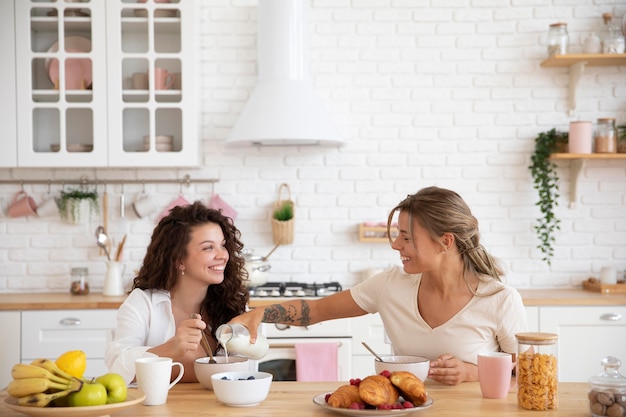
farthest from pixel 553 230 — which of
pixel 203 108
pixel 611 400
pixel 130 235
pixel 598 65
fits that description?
pixel 611 400

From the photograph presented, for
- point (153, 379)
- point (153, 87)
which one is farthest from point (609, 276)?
point (153, 379)

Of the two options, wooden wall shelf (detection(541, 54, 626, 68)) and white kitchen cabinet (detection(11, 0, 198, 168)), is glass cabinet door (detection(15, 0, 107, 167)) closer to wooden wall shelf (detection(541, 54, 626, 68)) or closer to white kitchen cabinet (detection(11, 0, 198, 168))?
white kitchen cabinet (detection(11, 0, 198, 168))

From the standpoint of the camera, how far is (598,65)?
4504 mm

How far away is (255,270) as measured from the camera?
4.18 m

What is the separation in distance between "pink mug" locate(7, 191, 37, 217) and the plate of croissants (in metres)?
3.13

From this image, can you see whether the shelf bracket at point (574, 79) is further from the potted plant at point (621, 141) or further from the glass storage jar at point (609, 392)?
the glass storage jar at point (609, 392)

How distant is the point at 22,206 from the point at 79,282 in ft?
1.85

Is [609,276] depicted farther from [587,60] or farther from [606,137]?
[587,60]

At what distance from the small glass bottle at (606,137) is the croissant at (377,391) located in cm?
297

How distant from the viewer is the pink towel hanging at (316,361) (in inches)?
152

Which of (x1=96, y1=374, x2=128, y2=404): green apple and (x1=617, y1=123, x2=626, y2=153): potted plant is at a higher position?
(x1=617, y1=123, x2=626, y2=153): potted plant

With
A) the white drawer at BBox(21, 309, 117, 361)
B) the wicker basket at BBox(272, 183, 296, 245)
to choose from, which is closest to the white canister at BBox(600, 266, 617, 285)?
the wicker basket at BBox(272, 183, 296, 245)

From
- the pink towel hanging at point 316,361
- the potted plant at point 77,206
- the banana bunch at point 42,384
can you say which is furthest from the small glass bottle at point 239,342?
the potted plant at point 77,206

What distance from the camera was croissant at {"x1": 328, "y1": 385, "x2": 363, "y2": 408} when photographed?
178 cm
